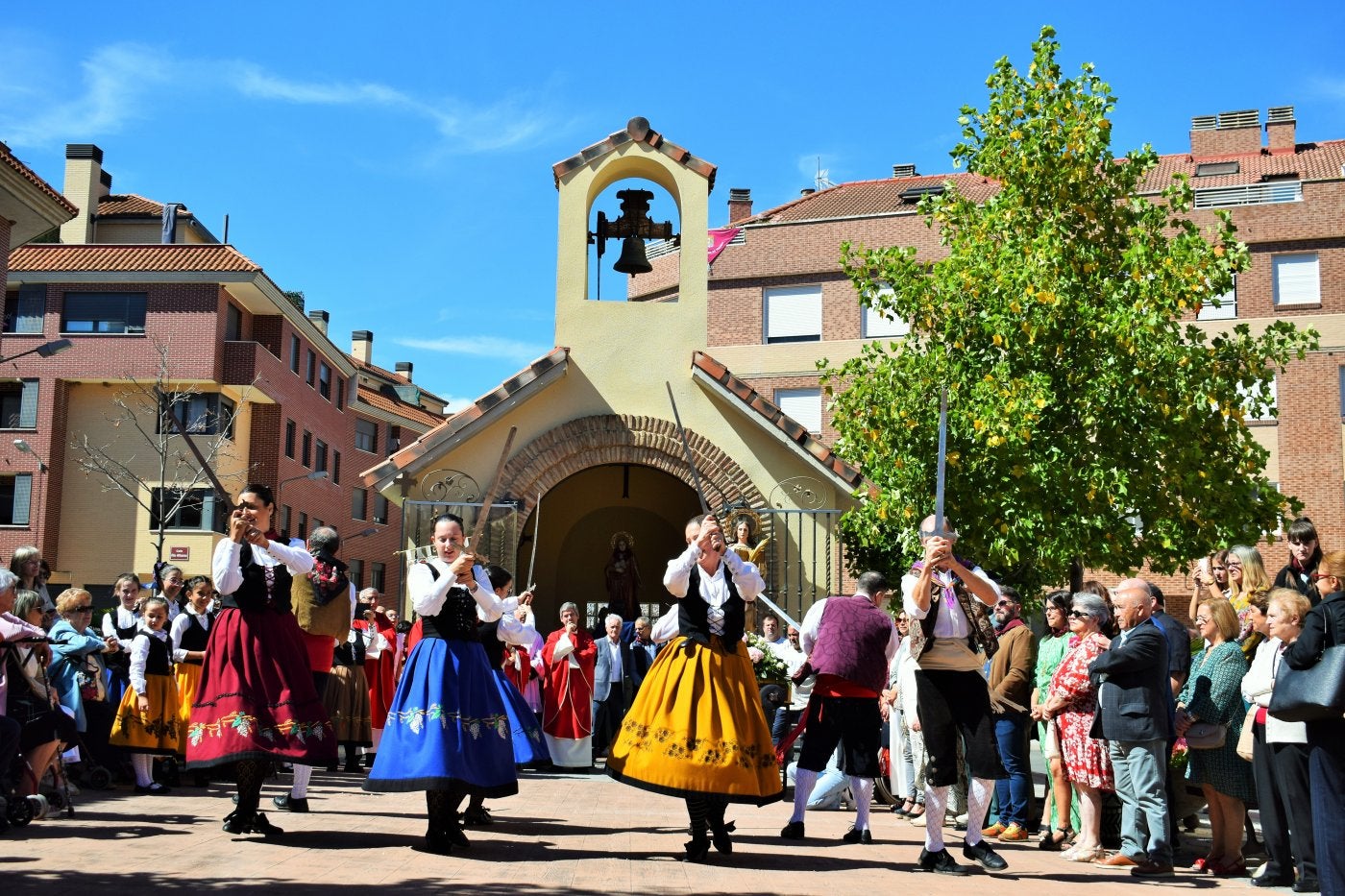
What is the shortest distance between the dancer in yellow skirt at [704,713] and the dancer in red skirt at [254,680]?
1857 mm

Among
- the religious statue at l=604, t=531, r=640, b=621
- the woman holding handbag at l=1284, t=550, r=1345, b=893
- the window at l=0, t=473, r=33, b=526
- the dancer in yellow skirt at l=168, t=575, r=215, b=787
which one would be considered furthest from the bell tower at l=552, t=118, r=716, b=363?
the window at l=0, t=473, r=33, b=526

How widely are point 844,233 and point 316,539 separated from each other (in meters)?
33.2

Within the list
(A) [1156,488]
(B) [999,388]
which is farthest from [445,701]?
(A) [1156,488]

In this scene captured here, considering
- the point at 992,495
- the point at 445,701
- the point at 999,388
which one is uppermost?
the point at 999,388

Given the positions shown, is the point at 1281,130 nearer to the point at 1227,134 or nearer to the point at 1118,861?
the point at 1227,134

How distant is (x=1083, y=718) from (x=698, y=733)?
9.78 ft

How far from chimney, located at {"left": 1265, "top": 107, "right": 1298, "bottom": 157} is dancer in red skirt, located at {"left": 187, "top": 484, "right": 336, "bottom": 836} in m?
42.6

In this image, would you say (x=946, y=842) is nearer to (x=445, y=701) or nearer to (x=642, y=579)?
(x=445, y=701)

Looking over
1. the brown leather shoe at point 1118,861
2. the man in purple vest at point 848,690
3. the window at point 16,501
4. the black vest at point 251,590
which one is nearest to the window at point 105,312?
the window at point 16,501

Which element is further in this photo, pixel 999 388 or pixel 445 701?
pixel 999 388

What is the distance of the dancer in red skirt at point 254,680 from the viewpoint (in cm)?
771

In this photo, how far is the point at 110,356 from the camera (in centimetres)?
4097

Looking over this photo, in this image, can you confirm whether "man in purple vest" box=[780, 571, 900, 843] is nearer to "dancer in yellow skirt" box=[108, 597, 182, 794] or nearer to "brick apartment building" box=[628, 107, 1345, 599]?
"dancer in yellow skirt" box=[108, 597, 182, 794]

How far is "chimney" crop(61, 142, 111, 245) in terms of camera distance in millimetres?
47594
